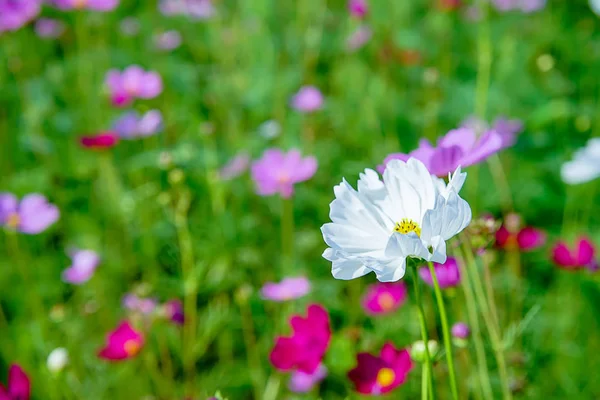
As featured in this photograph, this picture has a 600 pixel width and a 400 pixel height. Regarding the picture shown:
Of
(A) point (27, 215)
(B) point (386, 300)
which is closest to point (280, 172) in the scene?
(B) point (386, 300)

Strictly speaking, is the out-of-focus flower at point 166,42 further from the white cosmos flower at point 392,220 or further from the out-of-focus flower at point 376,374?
the white cosmos flower at point 392,220

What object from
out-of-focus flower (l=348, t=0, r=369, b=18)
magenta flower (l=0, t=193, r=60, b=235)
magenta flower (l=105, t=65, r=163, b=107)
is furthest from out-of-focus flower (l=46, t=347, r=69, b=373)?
out-of-focus flower (l=348, t=0, r=369, b=18)

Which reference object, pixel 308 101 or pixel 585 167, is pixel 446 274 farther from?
pixel 308 101

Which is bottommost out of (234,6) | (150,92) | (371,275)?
(371,275)

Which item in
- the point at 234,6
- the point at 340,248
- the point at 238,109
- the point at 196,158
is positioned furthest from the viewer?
the point at 234,6

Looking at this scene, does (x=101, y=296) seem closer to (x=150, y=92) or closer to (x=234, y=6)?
(x=150, y=92)

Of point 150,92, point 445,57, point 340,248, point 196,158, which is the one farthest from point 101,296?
point 445,57

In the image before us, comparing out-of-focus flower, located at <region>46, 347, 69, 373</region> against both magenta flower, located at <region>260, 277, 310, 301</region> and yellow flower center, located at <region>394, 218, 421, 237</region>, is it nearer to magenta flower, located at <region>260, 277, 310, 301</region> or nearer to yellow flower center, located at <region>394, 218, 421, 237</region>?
magenta flower, located at <region>260, 277, 310, 301</region>
